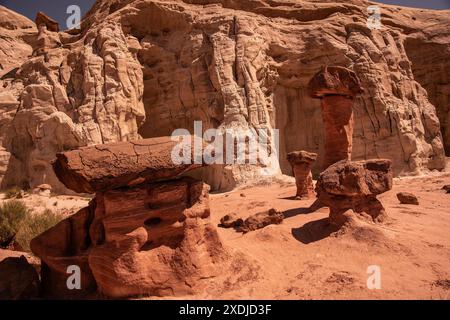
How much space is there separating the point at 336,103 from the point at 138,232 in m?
6.69

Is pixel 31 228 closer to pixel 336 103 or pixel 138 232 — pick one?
pixel 138 232

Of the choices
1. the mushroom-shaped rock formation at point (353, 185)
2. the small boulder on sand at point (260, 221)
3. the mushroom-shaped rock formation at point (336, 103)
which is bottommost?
the small boulder on sand at point (260, 221)

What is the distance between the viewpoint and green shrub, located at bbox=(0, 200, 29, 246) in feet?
24.6

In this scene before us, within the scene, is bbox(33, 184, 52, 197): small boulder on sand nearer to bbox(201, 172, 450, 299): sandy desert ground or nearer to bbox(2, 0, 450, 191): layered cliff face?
bbox(2, 0, 450, 191): layered cliff face

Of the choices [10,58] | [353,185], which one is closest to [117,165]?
[353,185]

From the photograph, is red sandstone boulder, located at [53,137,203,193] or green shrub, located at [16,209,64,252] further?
green shrub, located at [16,209,64,252]

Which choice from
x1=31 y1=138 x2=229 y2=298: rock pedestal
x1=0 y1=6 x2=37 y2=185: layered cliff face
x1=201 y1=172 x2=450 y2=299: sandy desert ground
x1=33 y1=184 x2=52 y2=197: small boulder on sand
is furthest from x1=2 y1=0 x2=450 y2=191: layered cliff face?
x1=31 y1=138 x2=229 y2=298: rock pedestal

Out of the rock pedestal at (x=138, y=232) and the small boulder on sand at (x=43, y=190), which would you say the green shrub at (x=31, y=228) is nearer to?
the rock pedestal at (x=138, y=232)

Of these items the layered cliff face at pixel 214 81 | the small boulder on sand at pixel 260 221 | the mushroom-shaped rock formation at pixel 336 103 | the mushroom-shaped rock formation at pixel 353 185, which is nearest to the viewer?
the mushroom-shaped rock formation at pixel 353 185

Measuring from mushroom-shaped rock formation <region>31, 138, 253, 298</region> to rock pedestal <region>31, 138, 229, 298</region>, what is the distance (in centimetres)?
1

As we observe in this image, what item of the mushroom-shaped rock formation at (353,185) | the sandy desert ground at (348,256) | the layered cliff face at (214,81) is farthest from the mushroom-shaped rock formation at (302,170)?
the layered cliff face at (214,81)

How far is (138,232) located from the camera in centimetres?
437

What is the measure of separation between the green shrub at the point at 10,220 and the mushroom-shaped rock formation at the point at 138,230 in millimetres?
3234

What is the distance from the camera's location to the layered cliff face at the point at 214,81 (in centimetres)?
1617
